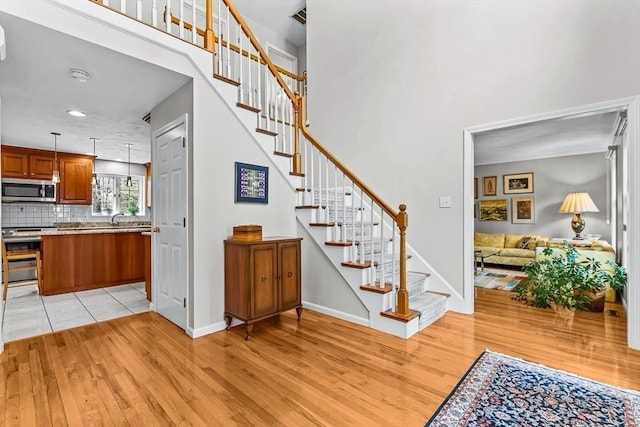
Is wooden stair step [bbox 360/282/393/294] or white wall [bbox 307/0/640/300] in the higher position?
white wall [bbox 307/0/640/300]

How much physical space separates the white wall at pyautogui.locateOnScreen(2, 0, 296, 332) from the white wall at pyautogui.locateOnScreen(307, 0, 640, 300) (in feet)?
6.03

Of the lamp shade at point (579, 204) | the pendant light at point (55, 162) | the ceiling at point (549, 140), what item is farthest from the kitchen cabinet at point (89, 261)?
the lamp shade at point (579, 204)

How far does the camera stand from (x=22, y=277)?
16.4 feet

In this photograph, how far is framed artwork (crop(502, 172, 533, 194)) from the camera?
6.69 meters

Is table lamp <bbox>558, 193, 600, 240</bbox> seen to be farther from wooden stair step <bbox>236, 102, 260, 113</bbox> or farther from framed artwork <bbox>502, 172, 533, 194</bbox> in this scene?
wooden stair step <bbox>236, 102, 260, 113</bbox>

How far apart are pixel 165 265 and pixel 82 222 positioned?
193 inches

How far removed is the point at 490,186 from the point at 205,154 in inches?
270

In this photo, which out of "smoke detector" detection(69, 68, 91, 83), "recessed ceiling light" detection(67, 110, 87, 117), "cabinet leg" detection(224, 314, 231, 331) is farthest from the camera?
"recessed ceiling light" detection(67, 110, 87, 117)

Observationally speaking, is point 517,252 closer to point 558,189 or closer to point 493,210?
point 493,210

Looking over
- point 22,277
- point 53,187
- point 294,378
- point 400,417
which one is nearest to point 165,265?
point 294,378

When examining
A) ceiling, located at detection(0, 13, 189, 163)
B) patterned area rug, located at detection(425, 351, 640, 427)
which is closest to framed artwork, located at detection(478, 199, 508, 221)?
patterned area rug, located at detection(425, 351, 640, 427)

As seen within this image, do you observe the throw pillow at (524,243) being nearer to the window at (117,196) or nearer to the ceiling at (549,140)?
the ceiling at (549,140)

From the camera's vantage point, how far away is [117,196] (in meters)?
7.29

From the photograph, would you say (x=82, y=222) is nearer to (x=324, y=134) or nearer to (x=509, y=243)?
(x=324, y=134)
